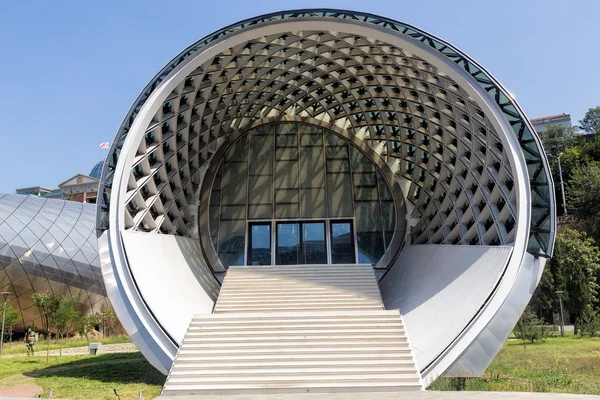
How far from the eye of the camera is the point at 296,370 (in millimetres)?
13414

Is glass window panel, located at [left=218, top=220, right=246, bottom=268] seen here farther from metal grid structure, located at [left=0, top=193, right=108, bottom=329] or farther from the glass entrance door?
metal grid structure, located at [left=0, top=193, right=108, bottom=329]

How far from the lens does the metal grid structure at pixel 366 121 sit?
1659cm

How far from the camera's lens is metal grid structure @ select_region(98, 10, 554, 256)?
16594mm

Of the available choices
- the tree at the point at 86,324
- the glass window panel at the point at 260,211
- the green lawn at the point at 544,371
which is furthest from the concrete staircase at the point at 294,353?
the tree at the point at 86,324

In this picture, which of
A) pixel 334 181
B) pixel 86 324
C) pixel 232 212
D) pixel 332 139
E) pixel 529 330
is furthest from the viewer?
pixel 86 324

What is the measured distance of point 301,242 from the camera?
1120 inches

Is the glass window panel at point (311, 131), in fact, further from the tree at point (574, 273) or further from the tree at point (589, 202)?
the tree at point (589, 202)

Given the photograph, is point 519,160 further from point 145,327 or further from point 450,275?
point 145,327

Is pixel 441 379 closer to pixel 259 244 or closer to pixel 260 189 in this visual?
pixel 259 244

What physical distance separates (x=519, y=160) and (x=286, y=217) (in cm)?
1616

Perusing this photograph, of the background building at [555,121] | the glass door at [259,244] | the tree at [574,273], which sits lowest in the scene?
the tree at [574,273]

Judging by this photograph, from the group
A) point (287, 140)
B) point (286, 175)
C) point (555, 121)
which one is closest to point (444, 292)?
point (286, 175)

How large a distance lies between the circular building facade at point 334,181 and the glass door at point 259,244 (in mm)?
69

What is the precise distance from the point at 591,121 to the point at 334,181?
171 feet
